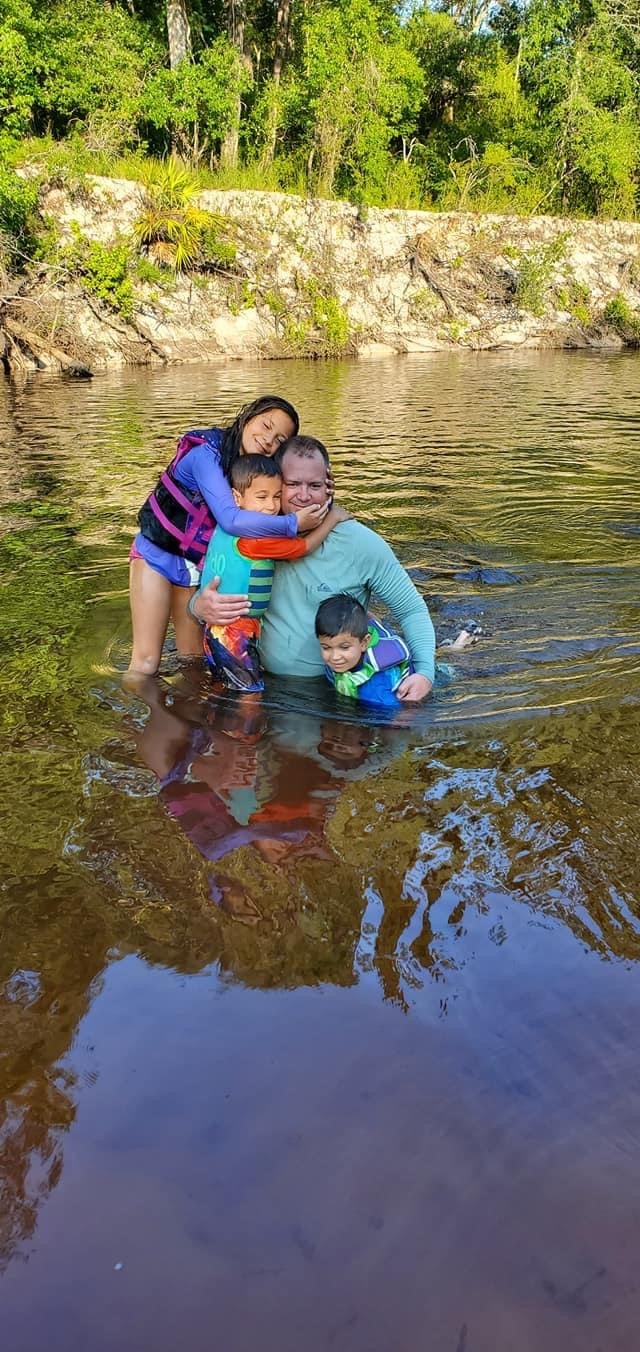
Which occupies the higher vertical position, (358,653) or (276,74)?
(276,74)

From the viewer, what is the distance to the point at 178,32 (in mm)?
23219

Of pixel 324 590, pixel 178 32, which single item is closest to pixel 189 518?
pixel 324 590

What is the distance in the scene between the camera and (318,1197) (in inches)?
72.1

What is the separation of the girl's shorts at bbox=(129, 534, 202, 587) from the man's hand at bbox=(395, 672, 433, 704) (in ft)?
4.57

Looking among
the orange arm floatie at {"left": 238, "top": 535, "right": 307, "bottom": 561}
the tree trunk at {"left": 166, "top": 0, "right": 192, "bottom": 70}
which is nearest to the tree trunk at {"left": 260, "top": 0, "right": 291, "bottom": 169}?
the tree trunk at {"left": 166, "top": 0, "right": 192, "bottom": 70}

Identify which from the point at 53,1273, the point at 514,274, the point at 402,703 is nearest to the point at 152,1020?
the point at 53,1273

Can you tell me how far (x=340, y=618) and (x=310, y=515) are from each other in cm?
50

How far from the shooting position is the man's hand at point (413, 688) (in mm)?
4586

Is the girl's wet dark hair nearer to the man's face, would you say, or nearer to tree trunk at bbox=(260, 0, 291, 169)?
the man's face

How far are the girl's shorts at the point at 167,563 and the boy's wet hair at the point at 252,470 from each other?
0.88 metres

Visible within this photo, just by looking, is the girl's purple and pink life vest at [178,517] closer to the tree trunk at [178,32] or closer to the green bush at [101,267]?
the green bush at [101,267]

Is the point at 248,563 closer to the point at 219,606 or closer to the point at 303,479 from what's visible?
the point at 219,606

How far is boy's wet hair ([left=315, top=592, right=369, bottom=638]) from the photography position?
4.45 meters

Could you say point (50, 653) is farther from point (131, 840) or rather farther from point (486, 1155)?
point (486, 1155)
